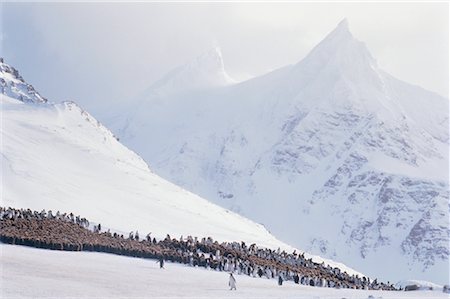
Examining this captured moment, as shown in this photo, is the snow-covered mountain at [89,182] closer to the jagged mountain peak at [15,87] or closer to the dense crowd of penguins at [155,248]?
the jagged mountain peak at [15,87]

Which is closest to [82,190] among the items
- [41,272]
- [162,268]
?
[162,268]

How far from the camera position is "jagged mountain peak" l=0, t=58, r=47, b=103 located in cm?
17338

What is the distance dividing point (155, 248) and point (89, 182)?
46.9 m

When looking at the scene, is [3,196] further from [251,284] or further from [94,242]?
[251,284]

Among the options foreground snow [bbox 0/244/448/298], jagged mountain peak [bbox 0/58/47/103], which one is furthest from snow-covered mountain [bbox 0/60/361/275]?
foreground snow [bbox 0/244/448/298]

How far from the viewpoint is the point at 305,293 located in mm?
55219

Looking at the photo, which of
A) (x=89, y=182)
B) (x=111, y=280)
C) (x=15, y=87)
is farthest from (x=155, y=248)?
(x=15, y=87)

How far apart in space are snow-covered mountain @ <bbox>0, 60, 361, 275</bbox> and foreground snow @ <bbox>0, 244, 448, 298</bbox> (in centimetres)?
2801

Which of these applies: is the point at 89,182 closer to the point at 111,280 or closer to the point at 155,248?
the point at 155,248

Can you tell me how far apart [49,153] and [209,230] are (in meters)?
34.0

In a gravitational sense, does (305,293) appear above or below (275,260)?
below

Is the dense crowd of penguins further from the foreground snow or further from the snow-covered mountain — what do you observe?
the snow-covered mountain

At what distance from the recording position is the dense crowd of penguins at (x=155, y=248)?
69.0 m

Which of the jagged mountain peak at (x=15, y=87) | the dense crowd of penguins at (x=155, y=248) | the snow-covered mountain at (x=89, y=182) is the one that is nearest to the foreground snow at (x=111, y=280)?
the dense crowd of penguins at (x=155, y=248)
